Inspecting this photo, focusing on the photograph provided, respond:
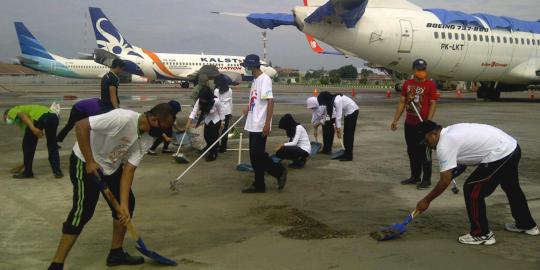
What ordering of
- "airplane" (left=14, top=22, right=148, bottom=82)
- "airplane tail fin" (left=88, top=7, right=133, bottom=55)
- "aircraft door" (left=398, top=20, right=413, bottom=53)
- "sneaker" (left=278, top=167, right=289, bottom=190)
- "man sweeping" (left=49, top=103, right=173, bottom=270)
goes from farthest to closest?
1. "airplane" (left=14, top=22, right=148, bottom=82)
2. "airplane tail fin" (left=88, top=7, right=133, bottom=55)
3. "aircraft door" (left=398, top=20, right=413, bottom=53)
4. "sneaker" (left=278, top=167, right=289, bottom=190)
5. "man sweeping" (left=49, top=103, right=173, bottom=270)

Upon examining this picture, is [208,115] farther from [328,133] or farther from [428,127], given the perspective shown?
[428,127]

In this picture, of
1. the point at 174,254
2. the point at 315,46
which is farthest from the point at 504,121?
→ the point at 315,46

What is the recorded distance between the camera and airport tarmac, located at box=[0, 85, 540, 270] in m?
4.08

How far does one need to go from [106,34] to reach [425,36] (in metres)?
29.2

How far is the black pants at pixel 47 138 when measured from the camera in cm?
704

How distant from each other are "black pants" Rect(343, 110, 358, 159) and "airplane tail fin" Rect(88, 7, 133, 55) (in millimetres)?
35689

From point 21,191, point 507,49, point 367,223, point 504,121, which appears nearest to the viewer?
point 367,223

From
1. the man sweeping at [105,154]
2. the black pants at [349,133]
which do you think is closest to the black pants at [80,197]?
the man sweeping at [105,154]

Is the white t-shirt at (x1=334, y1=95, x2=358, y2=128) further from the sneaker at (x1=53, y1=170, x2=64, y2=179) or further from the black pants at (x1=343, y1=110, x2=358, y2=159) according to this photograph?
the sneaker at (x1=53, y1=170, x2=64, y2=179)

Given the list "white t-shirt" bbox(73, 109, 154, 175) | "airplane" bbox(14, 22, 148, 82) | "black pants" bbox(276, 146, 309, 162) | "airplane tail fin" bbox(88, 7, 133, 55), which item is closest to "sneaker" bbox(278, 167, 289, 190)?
"black pants" bbox(276, 146, 309, 162)

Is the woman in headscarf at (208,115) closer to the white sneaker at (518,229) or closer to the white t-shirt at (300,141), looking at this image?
the white t-shirt at (300,141)

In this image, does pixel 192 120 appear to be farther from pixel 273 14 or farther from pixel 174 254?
pixel 273 14

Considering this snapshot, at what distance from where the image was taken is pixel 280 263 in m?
3.99

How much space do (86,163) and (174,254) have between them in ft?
3.76
